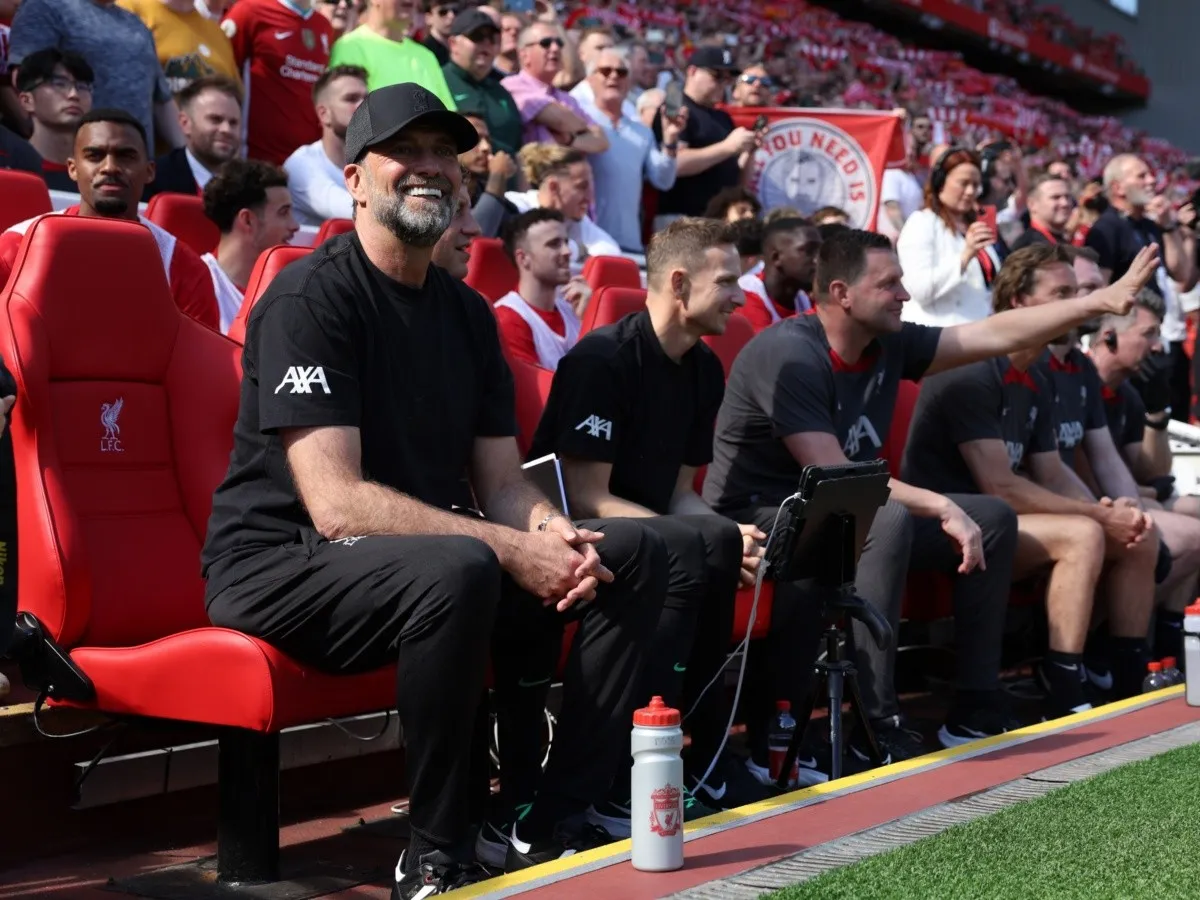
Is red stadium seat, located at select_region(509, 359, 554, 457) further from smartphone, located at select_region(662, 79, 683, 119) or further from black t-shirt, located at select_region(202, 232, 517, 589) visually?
smartphone, located at select_region(662, 79, 683, 119)

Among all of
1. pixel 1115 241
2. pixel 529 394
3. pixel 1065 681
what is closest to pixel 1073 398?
pixel 1065 681

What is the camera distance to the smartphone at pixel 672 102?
8586 mm

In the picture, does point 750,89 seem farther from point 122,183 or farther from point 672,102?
point 122,183

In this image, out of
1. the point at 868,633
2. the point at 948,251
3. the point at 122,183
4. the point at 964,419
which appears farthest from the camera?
the point at 948,251

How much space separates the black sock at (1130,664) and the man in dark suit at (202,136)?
371 centimetres

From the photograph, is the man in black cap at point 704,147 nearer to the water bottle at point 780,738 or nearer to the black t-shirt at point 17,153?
the black t-shirt at point 17,153

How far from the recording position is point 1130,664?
18.7 feet

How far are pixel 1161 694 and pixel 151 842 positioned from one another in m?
2.98

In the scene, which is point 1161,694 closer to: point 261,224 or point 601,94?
point 261,224

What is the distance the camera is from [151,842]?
3.62 meters

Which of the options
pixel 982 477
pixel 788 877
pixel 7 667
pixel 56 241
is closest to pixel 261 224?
pixel 56 241

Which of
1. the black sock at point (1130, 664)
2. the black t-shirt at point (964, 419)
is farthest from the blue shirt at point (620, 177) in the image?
the black sock at point (1130, 664)

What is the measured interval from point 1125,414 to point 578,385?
141 inches

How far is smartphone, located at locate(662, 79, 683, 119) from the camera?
8586 millimetres
